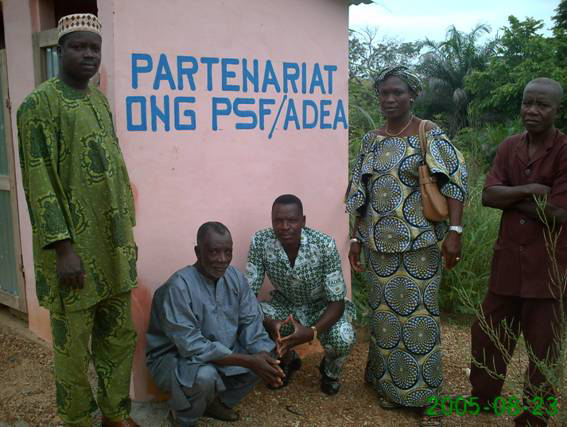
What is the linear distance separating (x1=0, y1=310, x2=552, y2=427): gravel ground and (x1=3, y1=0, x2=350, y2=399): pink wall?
405 millimetres

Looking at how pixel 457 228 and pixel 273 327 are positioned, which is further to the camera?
pixel 273 327

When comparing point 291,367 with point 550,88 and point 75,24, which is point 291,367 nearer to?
point 550,88

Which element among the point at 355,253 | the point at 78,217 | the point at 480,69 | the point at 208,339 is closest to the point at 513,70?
the point at 480,69

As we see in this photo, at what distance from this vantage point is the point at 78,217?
98.0 inches

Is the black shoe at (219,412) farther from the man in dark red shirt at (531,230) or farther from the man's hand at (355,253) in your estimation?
the man in dark red shirt at (531,230)

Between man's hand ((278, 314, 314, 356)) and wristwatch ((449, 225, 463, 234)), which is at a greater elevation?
wristwatch ((449, 225, 463, 234))

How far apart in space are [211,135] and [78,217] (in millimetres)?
1115

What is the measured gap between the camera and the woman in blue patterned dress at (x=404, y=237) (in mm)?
2953

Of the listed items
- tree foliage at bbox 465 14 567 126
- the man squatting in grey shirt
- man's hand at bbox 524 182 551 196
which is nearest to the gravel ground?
the man squatting in grey shirt

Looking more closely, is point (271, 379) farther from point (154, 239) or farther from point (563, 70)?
point (563, 70)

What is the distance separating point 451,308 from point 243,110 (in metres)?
2.79

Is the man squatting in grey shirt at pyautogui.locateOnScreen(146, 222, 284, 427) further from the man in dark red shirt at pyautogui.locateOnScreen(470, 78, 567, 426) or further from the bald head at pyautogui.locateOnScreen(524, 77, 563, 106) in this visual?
the bald head at pyautogui.locateOnScreen(524, 77, 563, 106)

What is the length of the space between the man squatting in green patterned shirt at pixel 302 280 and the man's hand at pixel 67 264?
1199 mm

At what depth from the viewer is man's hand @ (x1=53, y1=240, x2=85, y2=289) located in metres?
2.38
